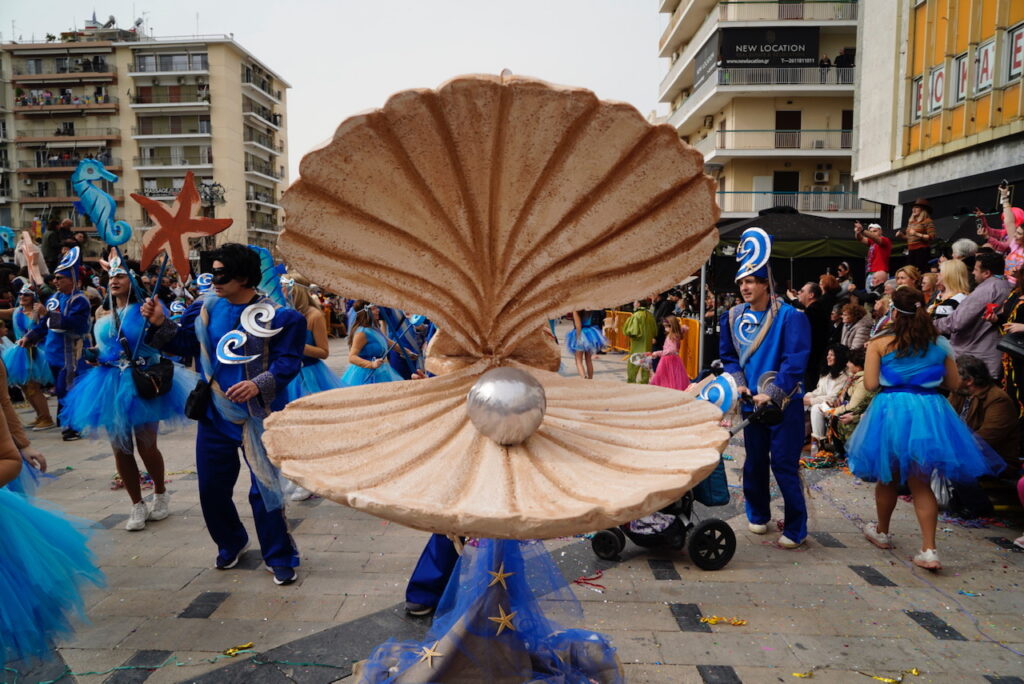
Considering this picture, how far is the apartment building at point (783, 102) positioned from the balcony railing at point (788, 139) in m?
0.04

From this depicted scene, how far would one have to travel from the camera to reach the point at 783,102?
3178cm

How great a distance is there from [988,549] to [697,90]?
32.8m

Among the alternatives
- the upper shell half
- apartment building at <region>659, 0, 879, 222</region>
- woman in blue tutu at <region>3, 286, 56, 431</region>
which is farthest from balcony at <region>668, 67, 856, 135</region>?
the upper shell half

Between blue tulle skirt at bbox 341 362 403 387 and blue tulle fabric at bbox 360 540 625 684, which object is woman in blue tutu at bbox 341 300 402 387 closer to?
blue tulle skirt at bbox 341 362 403 387

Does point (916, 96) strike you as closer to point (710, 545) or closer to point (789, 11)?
point (710, 545)

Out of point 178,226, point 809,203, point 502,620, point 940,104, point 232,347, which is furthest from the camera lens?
point 809,203

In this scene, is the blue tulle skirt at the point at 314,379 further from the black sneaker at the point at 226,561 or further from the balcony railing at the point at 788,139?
the balcony railing at the point at 788,139

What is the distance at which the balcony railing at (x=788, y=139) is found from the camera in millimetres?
31219

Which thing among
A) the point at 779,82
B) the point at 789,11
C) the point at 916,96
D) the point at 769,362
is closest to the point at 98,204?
the point at 769,362

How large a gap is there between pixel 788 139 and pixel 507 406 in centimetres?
3362

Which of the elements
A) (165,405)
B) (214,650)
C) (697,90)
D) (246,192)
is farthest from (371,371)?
(246,192)

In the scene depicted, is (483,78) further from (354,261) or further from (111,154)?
(111,154)

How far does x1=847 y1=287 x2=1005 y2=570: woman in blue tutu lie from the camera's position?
4.37 metres

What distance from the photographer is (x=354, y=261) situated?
1977mm
